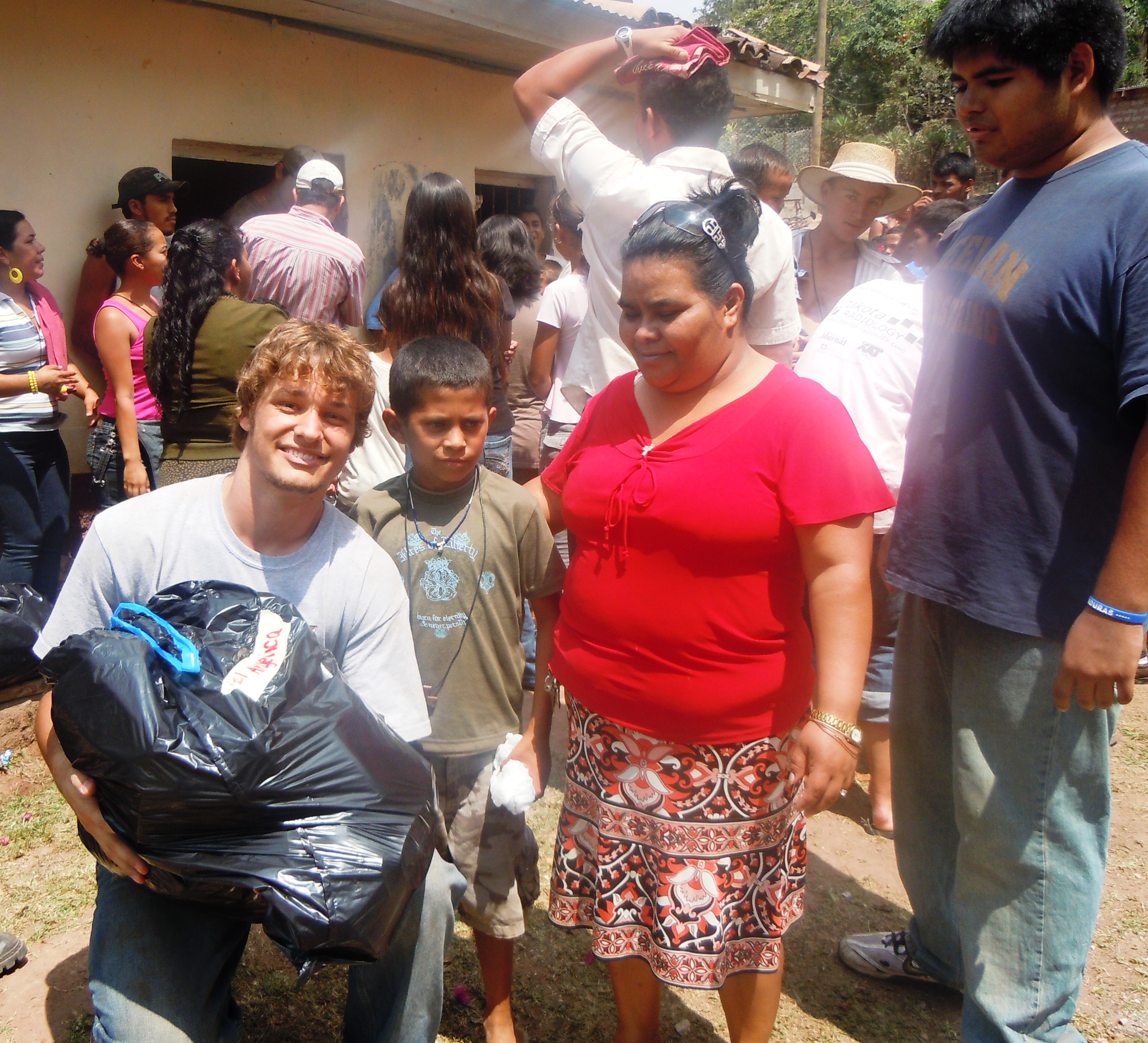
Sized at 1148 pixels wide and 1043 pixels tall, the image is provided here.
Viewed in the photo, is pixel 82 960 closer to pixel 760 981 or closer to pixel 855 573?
pixel 760 981

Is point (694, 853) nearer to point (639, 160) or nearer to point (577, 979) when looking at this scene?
point (577, 979)

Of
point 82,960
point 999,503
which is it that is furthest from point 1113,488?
point 82,960

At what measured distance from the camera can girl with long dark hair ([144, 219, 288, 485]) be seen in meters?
3.49

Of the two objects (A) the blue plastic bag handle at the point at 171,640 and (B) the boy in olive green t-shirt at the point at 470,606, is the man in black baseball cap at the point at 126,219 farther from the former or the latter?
(A) the blue plastic bag handle at the point at 171,640

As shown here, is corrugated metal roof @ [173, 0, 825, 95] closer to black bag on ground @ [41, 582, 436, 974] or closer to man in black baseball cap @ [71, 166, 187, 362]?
man in black baseball cap @ [71, 166, 187, 362]

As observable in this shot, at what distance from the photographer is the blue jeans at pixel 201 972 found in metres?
1.71

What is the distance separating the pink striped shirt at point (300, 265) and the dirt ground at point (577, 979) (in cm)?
218

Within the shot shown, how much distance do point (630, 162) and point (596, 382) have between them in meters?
0.64

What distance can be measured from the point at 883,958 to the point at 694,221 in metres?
2.03

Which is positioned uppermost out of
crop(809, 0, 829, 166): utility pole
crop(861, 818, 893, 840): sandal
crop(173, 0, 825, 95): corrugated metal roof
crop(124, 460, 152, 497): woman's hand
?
crop(809, 0, 829, 166): utility pole

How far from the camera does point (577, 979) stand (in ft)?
8.46

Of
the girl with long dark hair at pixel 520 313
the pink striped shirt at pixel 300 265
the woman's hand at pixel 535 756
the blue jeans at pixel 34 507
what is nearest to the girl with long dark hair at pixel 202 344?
the pink striped shirt at pixel 300 265

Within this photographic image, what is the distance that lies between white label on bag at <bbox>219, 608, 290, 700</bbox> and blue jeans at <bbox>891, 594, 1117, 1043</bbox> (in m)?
1.40

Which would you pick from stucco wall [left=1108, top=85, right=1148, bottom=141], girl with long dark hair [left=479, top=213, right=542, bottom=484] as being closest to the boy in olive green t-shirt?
girl with long dark hair [left=479, top=213, right=542, bottom=484]
